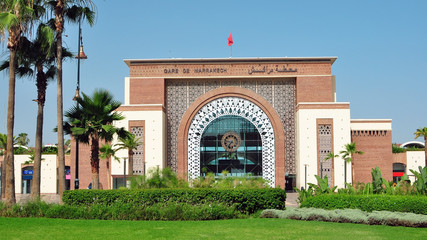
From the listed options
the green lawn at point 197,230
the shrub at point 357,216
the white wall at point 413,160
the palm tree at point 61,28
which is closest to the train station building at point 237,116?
the white wall at point 413,160

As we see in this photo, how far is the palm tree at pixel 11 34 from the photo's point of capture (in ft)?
66.5

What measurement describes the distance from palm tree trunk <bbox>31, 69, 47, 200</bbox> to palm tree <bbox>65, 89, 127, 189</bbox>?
3.97 feet

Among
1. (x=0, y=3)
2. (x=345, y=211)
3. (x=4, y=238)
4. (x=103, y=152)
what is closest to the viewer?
(x=4, y=238)

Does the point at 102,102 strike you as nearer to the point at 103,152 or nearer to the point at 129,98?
the point at 103,152

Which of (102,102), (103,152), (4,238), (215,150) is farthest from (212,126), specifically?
(4,238)

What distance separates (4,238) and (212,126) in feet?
107

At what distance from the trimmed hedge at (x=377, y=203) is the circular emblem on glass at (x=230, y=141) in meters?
25.5

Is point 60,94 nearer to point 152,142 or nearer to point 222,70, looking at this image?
point 152,142

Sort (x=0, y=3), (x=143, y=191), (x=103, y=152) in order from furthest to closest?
(x=103, y=152), (x=0, y=3), (x=143, y=191)

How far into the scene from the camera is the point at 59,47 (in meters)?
22.6

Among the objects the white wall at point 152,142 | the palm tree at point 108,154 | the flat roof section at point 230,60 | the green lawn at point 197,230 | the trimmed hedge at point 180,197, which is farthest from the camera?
the flat roof section at point 230,60

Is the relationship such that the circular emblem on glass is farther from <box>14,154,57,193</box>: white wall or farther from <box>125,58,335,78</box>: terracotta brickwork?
<box>14,154,57,193</box>: white wall

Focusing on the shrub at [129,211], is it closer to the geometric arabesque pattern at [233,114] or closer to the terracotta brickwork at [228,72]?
the geometric arabesque pattern at [233,114]

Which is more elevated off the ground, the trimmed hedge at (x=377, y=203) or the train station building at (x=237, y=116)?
the train station building at (x=237, y=116)
